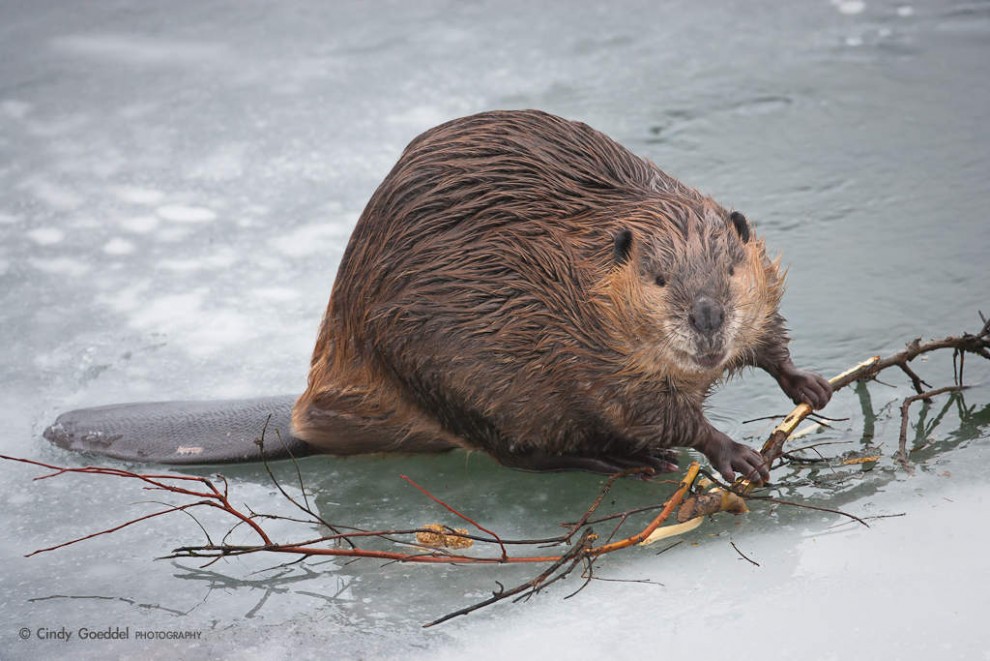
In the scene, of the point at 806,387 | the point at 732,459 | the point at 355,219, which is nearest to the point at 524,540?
the point at 732,459

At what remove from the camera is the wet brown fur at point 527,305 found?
2.67m

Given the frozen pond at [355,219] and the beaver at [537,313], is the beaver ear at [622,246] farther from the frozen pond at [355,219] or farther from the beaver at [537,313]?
the frozen pond at [355,219]

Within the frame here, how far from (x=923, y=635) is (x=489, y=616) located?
817 mm

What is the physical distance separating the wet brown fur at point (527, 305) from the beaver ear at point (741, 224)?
10mm

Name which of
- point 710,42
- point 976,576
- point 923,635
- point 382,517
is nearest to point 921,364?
point 976,576

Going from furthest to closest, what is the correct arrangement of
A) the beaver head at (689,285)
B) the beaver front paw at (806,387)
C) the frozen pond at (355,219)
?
1. the beaver front paw at (806,387)
2. the beaver head at (689,285)
3. the frozen pond at (355,219)

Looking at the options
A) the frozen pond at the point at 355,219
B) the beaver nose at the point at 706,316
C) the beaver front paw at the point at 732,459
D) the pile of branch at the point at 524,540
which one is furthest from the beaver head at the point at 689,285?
the frozen pond at the point at 355,219

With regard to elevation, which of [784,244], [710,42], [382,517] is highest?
[710,42]

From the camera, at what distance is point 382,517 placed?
2873mm

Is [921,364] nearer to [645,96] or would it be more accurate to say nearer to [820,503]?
[820,503]

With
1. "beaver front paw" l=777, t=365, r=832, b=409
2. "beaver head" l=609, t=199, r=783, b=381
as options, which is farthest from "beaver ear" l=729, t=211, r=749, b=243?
"beaver front paw" l=777, t=365, r=832, b=409

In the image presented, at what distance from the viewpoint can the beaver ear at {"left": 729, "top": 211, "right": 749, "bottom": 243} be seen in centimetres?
267

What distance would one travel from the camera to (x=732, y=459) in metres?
2.77

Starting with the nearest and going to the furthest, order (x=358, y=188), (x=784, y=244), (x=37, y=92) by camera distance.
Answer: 1. (x=784, y=244)
2. (x=358, y=188)
3. (x=37, y=92)
